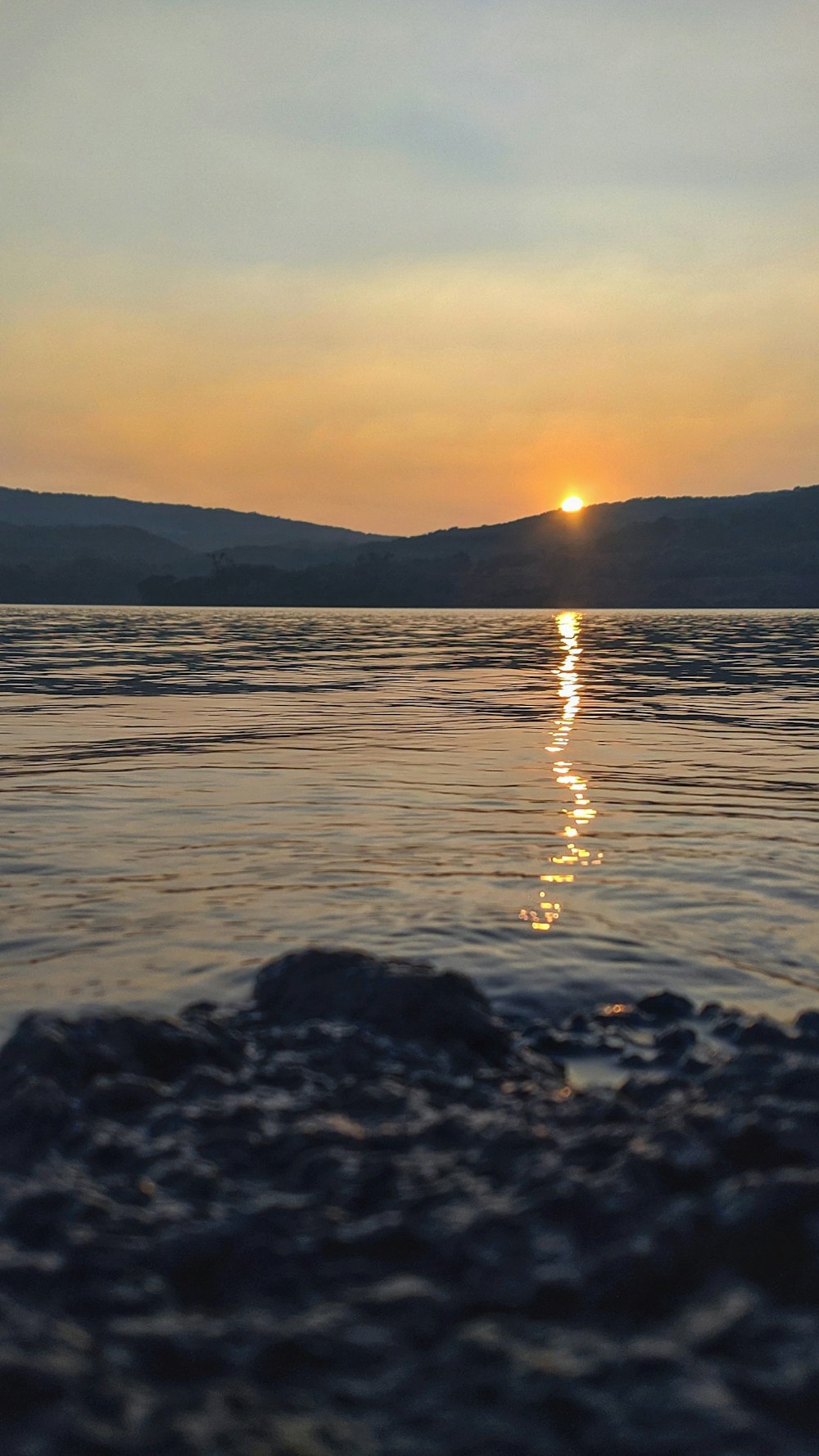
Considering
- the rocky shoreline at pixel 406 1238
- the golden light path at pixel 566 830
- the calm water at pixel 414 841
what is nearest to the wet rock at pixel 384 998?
the rocky shoreline at pixel 406 1238

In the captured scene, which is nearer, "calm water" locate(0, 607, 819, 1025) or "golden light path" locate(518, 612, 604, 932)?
"calm water" locate(0, 607, 819, 1025)

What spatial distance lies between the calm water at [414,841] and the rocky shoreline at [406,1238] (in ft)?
5.56

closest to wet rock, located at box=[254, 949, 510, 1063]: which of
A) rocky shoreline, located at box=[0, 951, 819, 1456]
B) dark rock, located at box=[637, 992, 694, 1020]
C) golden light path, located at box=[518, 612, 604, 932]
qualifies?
rocky shoreline, located at box=[0, 951, 819, 1456]

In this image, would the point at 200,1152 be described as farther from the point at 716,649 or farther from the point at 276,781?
the point at 716,649

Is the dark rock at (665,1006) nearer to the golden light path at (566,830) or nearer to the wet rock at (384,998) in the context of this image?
the wet rock at (384,998)

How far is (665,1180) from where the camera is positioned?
5.43m

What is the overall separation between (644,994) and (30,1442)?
545 centimetres

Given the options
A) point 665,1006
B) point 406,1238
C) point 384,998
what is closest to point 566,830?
point 665,1006

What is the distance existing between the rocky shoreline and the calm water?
1695mm

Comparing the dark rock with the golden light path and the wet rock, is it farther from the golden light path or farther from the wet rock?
the golden light path

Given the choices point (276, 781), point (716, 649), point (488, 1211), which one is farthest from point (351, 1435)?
point (716, 649)

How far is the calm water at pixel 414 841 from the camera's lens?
368 inches

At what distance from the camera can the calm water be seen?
9.34 metres

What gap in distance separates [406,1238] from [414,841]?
9.12 metres
